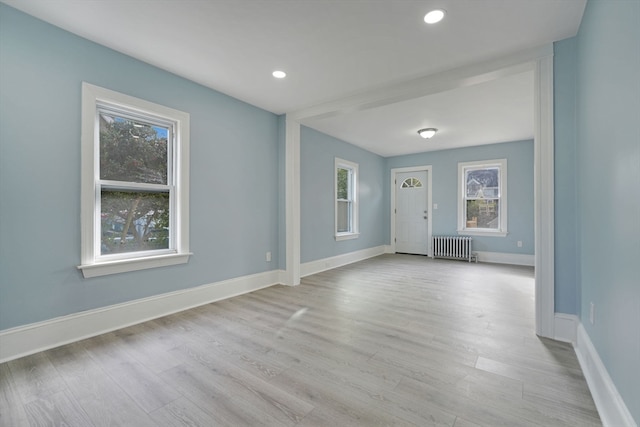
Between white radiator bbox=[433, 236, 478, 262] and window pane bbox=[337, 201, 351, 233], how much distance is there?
2.21m

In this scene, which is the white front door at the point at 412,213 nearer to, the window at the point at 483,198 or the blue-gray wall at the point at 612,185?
the window at the point at 483,198

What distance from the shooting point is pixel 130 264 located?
2652mm

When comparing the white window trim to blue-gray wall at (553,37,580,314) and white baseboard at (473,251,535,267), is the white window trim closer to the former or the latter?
white baseboard at (473,251,535,267)

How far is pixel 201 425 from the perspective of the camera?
1.41m

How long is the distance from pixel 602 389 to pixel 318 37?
3010mm

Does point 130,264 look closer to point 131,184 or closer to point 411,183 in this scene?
point 131,184

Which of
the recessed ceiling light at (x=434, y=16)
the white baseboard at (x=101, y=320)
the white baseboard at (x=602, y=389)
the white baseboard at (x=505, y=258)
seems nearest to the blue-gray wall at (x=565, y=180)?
the white baseboard at (x=602, y=389)

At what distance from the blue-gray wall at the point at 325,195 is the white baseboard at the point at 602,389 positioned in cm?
352

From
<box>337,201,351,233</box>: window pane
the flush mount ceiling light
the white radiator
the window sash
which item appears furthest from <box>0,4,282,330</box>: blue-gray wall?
the white radiator

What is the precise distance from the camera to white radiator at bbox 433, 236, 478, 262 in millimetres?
6176

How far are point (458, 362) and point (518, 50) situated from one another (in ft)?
8.99

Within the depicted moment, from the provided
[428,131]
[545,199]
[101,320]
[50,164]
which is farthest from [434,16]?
[101,320]

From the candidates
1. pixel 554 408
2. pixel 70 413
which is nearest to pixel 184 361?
pixel 70 413

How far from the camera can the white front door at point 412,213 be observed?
6.95 metres
